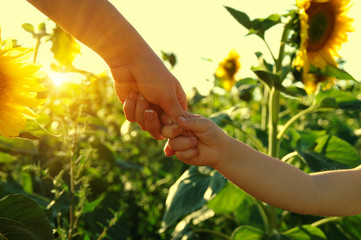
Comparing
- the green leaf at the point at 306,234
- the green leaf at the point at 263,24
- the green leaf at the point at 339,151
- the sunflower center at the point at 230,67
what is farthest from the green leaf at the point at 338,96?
the sunflower center at the point at 230,67

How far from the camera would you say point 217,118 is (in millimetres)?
1354

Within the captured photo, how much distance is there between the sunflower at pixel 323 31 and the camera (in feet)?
4.91

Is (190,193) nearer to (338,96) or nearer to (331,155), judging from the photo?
(331,155)

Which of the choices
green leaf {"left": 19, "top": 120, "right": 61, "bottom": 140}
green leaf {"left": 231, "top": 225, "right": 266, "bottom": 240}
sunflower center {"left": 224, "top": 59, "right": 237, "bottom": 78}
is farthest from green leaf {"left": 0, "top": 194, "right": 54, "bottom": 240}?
sunflower center {"left": 224, "top": 59, "right": 237, "bottom": 78}

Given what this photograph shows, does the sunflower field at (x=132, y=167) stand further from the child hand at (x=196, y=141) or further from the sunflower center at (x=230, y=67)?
the sunflower center at (x=230, y=67)

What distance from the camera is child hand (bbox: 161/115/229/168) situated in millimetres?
773

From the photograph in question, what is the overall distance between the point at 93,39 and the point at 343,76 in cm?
100

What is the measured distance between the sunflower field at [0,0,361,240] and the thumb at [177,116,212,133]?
254mm

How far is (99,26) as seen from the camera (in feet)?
2.47

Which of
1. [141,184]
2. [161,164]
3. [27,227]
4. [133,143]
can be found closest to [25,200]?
[27,227]

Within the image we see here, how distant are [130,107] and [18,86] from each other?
0.84 ft

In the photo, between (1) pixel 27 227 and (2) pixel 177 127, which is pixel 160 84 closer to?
(2) pixel 177 127

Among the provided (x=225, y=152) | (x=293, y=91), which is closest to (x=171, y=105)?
(x=225, y=152)

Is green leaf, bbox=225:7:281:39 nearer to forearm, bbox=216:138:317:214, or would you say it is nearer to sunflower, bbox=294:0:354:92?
sunflower, bbox=294:0:354:92
